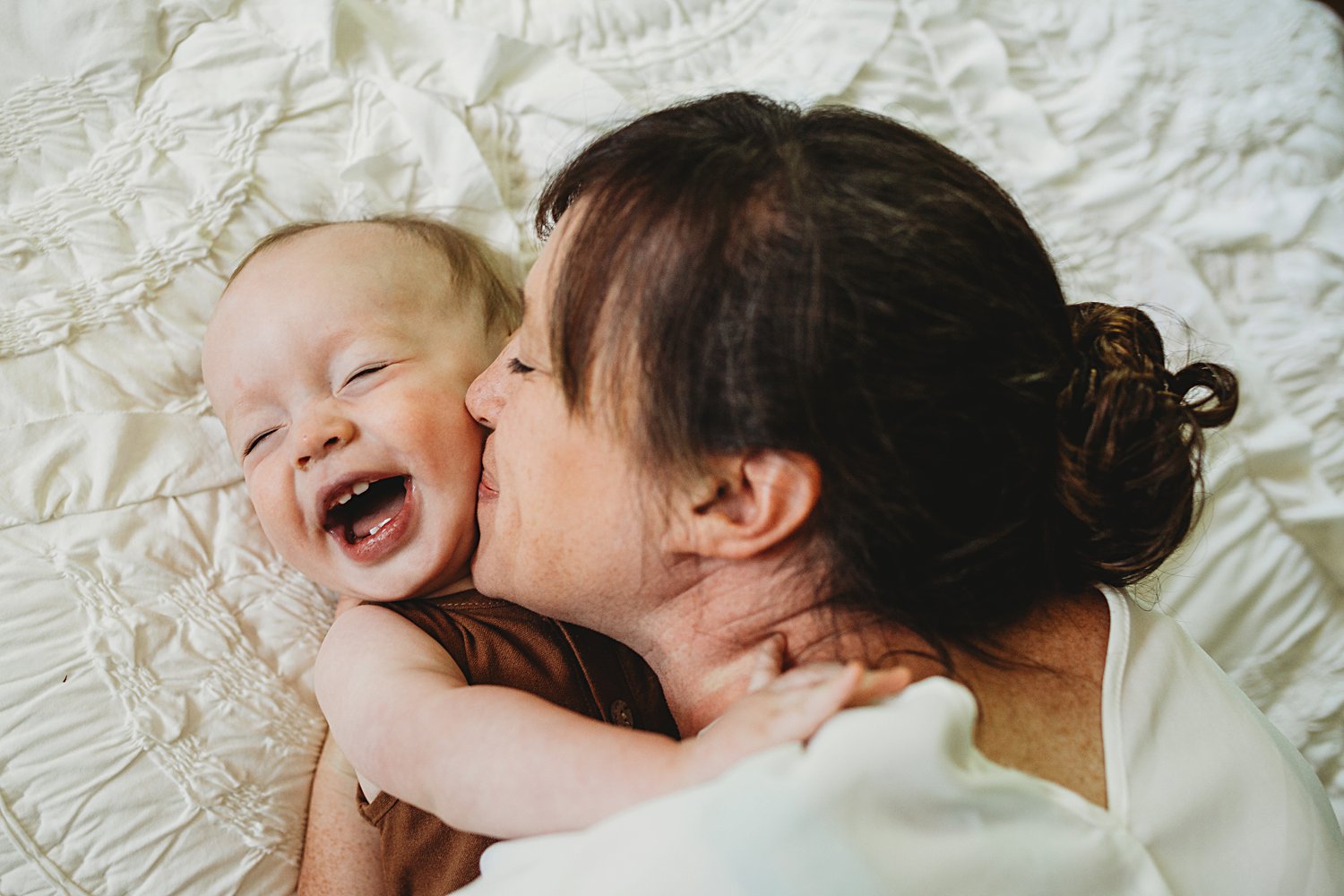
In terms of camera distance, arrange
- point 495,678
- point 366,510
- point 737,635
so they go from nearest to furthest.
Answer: point 737,635 < point 495,678 < point 366,510

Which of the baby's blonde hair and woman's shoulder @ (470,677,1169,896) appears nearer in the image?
woman's shoulder @ (470,677,1169,896)

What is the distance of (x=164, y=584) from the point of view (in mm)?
1225

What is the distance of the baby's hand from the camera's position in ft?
2.63

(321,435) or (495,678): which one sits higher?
(321,435)

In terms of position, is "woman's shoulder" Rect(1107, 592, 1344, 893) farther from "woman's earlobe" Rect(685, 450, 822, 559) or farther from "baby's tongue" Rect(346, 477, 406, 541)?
"baby's tongue" Rect(346, 477, 406, 541)

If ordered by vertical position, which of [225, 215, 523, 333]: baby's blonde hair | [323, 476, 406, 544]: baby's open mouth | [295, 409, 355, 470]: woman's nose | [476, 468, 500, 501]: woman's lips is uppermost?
[225, 215, 523, 333]: baby's blonde hair

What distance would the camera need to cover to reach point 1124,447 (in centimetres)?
95

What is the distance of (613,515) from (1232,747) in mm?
626

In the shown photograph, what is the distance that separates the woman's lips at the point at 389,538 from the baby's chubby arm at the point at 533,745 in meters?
0.17

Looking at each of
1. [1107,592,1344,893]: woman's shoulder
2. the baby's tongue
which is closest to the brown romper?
the baby's tongue

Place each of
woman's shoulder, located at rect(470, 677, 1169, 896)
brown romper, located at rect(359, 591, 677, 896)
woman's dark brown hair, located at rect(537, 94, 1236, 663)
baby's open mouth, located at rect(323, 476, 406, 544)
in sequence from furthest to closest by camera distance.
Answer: baby's open mouth, located at rect(323, 476, 406, 544), brown romper, located at rect(359, 591, 677, 896), woman's dark brown hair, located at rect(537, 94, 1236, 663), woman's shoulder, located at rect(470, 677, 1169, 896)


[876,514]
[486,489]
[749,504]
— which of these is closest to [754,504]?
[749,504]

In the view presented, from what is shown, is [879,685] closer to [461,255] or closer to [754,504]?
[754,504]

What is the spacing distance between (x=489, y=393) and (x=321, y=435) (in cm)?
20
